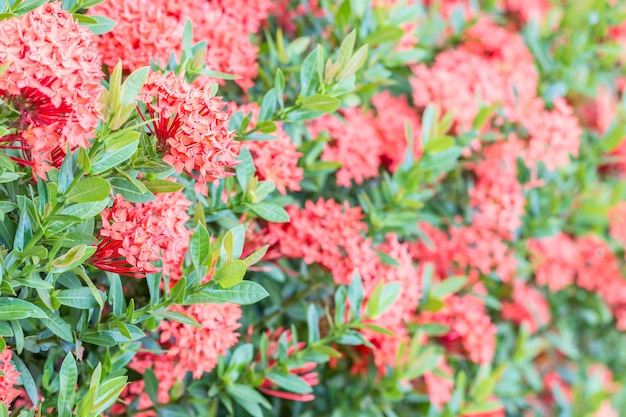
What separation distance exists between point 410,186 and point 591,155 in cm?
70

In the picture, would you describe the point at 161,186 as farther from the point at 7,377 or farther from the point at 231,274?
the point at 7,377

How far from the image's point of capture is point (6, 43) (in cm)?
69

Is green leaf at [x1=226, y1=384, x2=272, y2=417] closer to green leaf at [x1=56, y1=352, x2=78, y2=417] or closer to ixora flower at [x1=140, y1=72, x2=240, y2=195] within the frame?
green leaf at [x1=56, y1=352, x2=78, y2=417]

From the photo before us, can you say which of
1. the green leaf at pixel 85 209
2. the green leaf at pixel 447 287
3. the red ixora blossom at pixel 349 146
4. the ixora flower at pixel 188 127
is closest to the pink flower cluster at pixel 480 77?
the red ixora blossom at pixel 349 146

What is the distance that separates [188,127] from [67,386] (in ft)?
1.22

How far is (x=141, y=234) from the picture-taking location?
806 millimetres

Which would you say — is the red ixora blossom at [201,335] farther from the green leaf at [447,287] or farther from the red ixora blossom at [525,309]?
the red ixora blossom at [525,309]

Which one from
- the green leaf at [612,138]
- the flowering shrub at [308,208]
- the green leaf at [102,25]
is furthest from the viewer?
the green leaf at [612,138]

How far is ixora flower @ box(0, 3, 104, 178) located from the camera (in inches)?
26.5

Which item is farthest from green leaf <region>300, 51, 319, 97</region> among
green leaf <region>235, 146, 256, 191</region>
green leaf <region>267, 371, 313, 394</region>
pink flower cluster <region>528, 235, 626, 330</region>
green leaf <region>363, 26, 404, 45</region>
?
pink flower cluster <region>528, 235, 626, 330</region>

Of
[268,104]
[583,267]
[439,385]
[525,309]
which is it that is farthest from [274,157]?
[583,267]

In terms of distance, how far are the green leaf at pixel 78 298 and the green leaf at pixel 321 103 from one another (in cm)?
43

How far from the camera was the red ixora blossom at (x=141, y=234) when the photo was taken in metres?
0.80

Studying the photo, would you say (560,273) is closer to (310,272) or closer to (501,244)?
(501,244)
